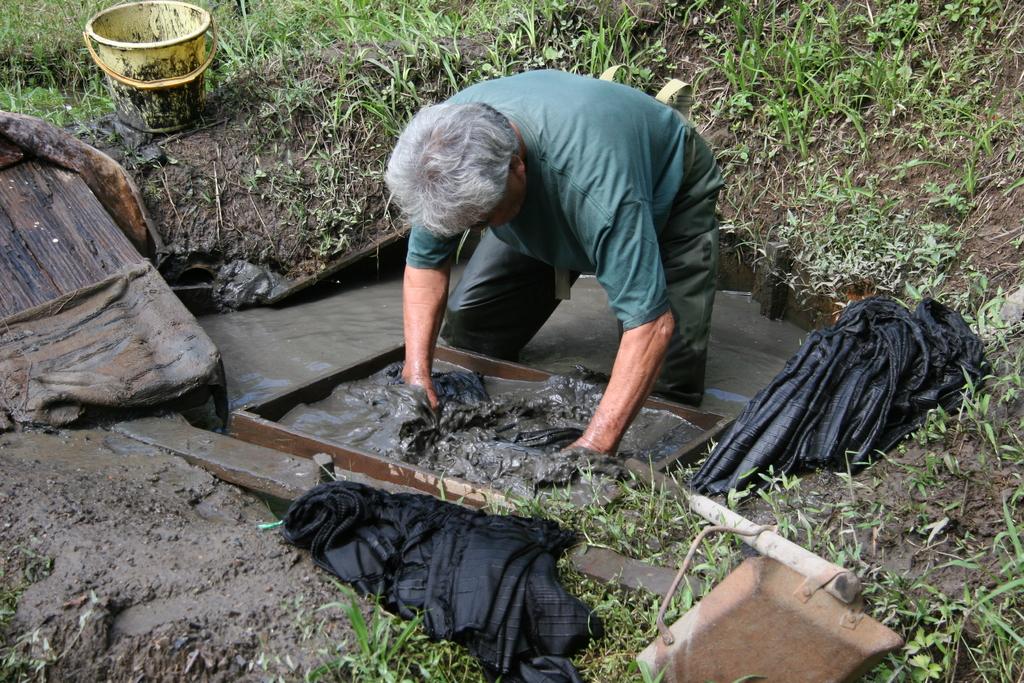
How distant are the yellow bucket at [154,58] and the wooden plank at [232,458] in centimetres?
250

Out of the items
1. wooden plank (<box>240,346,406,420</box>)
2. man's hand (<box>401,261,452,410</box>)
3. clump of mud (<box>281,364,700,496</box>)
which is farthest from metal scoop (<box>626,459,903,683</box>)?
wooden plank (<box>240,346,406,420</box>)

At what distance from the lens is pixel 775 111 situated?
224 inches

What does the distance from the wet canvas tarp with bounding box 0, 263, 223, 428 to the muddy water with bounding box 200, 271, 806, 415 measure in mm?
526

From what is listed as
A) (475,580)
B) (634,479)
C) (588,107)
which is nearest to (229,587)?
(475,580)

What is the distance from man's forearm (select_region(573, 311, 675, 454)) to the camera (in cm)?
328

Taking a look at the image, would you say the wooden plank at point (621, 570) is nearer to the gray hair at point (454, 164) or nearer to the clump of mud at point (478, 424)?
the clump of mud at point (478, 424)

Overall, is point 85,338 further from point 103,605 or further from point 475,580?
point 475,580

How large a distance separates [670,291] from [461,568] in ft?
6.39

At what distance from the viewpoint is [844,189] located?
5.30 m

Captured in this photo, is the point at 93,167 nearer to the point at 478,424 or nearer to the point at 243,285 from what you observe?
the point at 243,285

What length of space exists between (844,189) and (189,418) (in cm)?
360

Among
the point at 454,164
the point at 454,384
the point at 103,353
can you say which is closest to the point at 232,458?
the point at 103,353

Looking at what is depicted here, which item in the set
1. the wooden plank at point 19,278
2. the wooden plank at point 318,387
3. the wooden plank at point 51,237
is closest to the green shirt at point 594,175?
the wooden plank at point 318,387

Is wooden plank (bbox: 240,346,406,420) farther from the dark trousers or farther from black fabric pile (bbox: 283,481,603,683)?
black fabric pile (bbox: 283,481,603,683)
